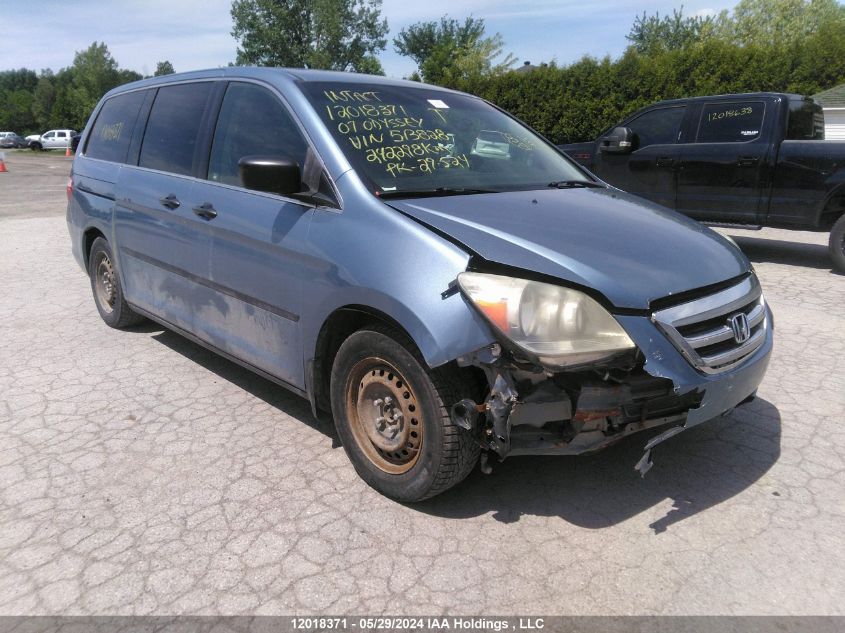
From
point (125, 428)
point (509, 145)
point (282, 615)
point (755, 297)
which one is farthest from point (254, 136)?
point (755, 297)

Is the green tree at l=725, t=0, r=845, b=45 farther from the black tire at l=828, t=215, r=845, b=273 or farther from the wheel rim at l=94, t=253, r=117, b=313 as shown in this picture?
the wheel rim at l=94, t=253, r=117, b=313

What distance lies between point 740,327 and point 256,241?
7.50 ft

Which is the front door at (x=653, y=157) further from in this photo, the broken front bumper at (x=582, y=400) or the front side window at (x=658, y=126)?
the broken front bumper at (x=582, y=400)

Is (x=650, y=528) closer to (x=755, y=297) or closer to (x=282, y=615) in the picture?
(x=755, y=297)

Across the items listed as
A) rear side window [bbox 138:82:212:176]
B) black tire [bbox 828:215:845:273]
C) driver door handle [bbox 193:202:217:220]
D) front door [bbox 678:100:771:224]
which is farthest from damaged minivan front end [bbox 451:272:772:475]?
front door [bbox 678:100:771:224]

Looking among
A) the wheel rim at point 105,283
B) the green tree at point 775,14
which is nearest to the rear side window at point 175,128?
the wheel rim at point 105,283

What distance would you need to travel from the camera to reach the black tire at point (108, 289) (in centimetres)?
520

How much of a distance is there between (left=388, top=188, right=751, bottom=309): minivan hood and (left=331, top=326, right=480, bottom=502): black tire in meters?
0.52

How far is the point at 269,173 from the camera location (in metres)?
3.00

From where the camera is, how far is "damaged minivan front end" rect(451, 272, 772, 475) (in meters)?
2.43

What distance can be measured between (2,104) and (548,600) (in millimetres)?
97881

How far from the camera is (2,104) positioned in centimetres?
8125

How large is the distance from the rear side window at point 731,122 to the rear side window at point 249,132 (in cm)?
668

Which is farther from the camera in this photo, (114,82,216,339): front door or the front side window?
the front side window
